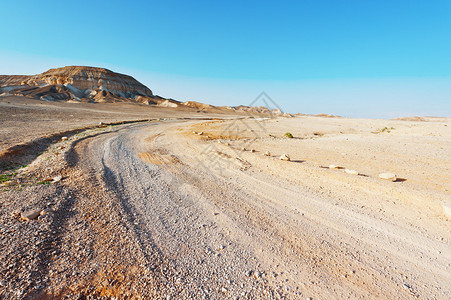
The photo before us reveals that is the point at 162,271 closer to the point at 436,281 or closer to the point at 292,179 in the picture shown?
the point at 436,281

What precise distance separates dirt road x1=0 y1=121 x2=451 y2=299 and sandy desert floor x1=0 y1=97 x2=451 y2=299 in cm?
2

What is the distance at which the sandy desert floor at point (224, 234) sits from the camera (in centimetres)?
292

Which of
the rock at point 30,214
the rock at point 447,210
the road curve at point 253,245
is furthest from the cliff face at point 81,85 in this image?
the rock at point 447,210

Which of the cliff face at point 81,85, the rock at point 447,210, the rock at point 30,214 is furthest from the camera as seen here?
the cliff face at point 81,85

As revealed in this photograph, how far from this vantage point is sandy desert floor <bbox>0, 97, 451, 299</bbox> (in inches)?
115

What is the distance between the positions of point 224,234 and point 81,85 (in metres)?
112

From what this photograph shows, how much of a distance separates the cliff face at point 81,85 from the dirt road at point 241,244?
87.3 meters

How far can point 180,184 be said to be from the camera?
6.93m

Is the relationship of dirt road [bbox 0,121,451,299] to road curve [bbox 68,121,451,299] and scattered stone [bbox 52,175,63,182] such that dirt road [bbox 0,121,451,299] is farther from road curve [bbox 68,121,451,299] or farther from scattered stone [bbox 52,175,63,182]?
scattered stone [bbox 52,175,63,182]

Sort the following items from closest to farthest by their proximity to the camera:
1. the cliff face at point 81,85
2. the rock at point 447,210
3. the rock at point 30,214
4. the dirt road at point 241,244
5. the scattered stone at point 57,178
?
1. the dirt road at point 241,244
2. the rock at point 30,214
3. the rock at point 447,210
4. the scattered stone at point 57,178
5. the cliff face at point 81,85

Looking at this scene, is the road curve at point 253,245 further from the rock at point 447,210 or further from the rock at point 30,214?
the rock at point 447,210

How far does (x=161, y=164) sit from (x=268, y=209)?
5482mm

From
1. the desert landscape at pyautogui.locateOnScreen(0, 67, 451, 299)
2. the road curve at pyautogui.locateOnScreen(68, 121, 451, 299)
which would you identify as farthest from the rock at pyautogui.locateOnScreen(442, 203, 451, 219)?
the road curve at pyautogui.locateOnScreen(68, 121, 451, 299)

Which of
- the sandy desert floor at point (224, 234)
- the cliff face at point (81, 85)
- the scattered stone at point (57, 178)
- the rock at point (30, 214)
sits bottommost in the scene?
the scattered stone at point (57, 178)
